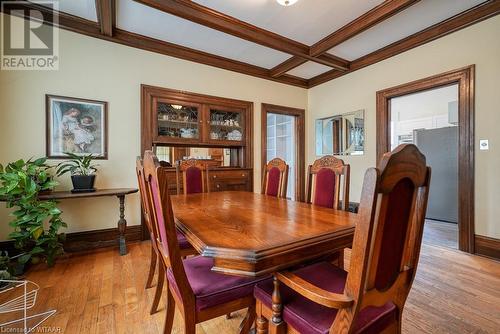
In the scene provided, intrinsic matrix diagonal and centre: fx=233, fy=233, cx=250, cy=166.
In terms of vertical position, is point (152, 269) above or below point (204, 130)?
below

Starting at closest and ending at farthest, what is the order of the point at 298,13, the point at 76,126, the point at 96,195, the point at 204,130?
the point at 96,195
the point at 298,13
the point at 76,126
the point at 204,130

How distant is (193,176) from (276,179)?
0.94 metres

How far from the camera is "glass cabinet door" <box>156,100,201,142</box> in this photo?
3.28m

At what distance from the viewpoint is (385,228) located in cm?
71

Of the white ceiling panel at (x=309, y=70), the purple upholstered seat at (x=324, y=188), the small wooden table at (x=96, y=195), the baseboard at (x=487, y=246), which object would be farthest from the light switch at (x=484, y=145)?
the small wooden table at (x=96, y=195)

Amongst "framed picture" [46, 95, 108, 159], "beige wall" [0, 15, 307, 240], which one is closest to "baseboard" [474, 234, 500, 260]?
"beige wall" [0, 15, 307, 240]

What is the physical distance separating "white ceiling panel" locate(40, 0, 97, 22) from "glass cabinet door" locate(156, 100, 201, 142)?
3.69ft

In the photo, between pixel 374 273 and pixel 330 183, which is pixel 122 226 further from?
pixel 374 273

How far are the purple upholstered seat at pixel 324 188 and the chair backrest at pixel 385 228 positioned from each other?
96 centimetres

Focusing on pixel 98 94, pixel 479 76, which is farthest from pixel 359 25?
pixel 98 94

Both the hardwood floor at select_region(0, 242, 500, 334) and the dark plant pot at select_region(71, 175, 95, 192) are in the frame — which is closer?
the hardwood floor at select_region(0, 242, 500, 334)

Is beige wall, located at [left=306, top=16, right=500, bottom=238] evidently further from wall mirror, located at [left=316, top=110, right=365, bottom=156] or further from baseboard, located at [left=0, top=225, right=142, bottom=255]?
baseboard, located at [left=0, top=225, right=142, bottom=255]

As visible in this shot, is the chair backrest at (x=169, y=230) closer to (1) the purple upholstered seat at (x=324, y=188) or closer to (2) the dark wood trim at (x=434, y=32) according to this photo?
(1) the purple upholstered seat at (x=324, y=188)

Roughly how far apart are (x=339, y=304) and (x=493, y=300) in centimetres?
191
